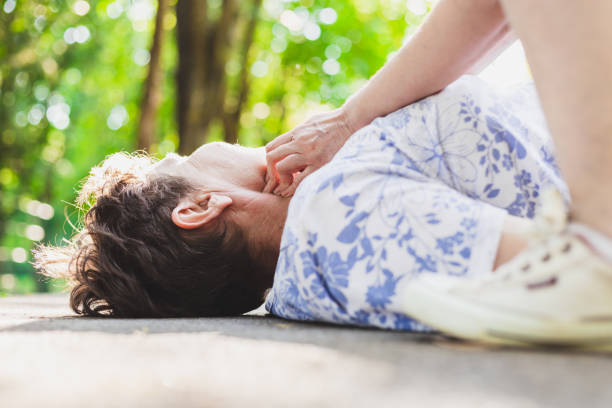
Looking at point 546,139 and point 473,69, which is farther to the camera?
point 473,69

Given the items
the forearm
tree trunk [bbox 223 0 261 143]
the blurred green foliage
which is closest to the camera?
the forearm

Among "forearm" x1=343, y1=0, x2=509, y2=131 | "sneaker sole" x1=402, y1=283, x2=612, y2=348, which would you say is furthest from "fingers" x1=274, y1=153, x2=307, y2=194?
"sneaker sole" x1=402, y1=283, x2=612, y2=348

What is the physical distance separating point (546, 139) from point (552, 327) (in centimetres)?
102

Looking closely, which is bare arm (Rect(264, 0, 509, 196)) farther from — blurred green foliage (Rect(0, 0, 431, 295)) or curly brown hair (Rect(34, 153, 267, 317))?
blurred green foliage (Rect(0, 0, 431, 295))

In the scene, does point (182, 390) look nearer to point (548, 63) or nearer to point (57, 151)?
point (548, 63)

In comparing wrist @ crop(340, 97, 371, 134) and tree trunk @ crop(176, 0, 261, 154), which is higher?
tree trunk @ crop(176, 0, 261, 154)

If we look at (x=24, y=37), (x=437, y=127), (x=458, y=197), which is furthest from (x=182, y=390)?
(x=24, y=37)

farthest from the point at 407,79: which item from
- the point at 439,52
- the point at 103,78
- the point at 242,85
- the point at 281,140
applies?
the point at 103,78

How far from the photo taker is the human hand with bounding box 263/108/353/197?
7.93ft

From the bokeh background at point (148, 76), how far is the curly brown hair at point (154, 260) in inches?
115

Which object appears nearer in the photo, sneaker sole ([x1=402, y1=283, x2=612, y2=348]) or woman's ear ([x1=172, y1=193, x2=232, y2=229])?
sneaker sole ([x1=402, y1=283, x2=612, y2=348])

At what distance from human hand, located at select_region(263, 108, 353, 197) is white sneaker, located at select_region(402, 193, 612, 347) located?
1.12 metres

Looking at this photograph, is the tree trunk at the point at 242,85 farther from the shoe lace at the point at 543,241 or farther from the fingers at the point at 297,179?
the shoe lace at the point at 543,241

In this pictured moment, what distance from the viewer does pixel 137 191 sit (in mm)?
2502
